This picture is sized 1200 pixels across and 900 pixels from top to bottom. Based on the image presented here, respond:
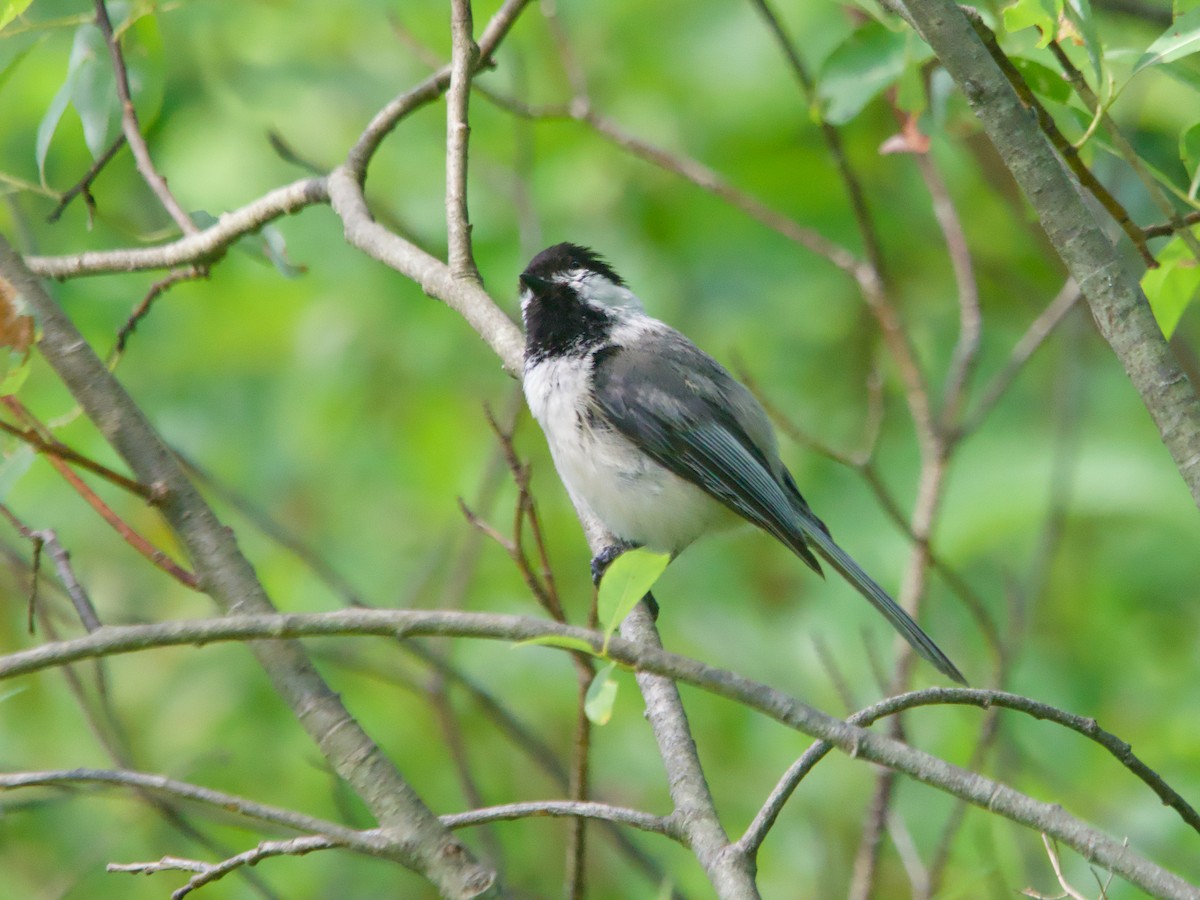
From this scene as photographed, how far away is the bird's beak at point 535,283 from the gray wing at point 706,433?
26cm

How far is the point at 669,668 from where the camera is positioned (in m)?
1.33

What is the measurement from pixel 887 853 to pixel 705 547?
1.23m

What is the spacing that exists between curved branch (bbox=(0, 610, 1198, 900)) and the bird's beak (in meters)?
2.16

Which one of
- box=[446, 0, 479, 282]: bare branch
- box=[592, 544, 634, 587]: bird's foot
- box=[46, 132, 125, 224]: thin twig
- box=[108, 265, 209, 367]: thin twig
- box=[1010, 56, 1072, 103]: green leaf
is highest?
box=[46, 132, 125, 224]: thin twig

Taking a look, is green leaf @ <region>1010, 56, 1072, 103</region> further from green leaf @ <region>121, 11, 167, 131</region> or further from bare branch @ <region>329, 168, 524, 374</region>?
green leaf @ <region>121, 11, 167, 131</region>

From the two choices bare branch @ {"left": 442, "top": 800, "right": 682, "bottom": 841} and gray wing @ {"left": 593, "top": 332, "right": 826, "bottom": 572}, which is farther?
gray wing @ {"left": 593, "top": 332, "right": 826, "bottom": 572}

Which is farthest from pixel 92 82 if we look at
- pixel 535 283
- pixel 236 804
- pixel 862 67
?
pixel 236 804

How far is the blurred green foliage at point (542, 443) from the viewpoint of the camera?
387cm

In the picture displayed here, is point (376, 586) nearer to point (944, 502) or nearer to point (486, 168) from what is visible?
point (486, 168)

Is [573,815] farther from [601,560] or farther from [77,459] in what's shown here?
[601,560]

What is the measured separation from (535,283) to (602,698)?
2254 mm

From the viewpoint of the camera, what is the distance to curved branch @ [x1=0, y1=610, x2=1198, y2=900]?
1.34 meters

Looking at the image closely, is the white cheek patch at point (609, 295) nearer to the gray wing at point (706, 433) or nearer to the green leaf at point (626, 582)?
the gray wing at point (706, 433)

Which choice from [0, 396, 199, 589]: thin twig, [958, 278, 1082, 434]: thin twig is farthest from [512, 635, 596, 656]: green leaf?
[958, 278, 1082, 434]: thin twig
